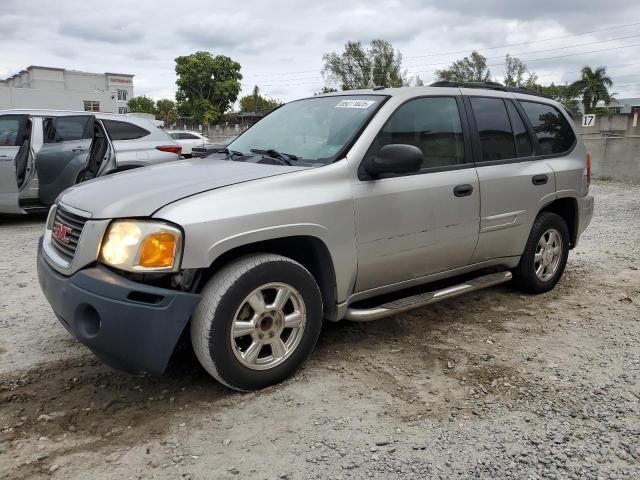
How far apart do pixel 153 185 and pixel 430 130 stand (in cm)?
191

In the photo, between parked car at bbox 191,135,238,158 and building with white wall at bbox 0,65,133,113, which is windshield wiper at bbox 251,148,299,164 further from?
building with white wall at bbox 0,65,133,113

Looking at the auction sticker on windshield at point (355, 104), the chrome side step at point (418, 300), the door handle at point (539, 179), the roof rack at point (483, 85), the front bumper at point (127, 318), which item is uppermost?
the roof rack at point (483, 85)

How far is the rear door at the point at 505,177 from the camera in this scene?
4.05m

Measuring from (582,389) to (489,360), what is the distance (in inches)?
22.5

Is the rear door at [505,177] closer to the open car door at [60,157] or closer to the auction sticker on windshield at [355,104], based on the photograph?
the auction sticker on windshield at [355,104]

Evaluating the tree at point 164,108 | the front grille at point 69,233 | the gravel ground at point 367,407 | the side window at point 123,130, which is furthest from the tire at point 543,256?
the tree at point 164,108

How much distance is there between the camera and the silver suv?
2.69m

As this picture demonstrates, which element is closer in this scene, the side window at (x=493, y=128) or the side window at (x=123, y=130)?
the side window at (x=493, y=128)

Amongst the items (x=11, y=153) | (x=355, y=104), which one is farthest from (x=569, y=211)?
(x=11, y=153)

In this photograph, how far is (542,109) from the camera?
4773mm

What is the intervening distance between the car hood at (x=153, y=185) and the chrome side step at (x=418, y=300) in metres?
0.97

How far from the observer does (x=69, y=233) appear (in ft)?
9.81

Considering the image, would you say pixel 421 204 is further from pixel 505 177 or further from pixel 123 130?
pixel 123 130

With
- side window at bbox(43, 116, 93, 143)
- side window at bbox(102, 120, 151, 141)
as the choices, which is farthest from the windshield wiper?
side window at bbox(43, 116, 93, 143)
